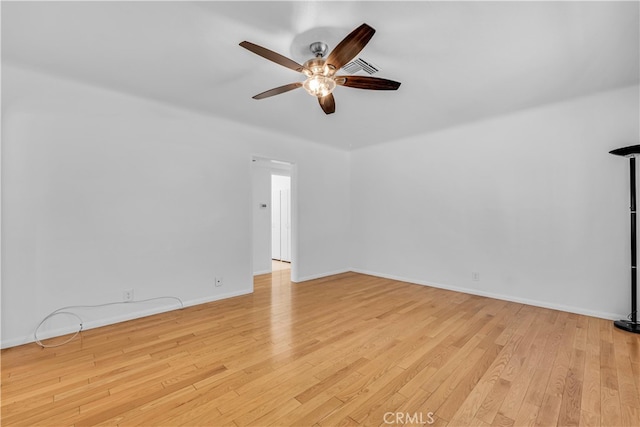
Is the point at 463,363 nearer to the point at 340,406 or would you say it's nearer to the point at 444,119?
the point at 340,406

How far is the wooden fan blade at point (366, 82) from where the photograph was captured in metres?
2.16

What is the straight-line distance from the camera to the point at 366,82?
223cm

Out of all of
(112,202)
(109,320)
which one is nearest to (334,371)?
(109,320)

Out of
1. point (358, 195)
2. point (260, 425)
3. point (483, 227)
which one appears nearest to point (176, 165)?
point (260, 425)

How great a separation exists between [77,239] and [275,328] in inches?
87.4

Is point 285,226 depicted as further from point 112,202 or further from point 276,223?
point 112,202

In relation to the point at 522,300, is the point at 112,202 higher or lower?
higher

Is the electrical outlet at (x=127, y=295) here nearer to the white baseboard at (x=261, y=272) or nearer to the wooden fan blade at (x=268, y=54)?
the white baseboard at (x=261, y=272)

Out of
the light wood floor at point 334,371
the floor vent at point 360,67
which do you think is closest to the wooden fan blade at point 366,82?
the floor vent at point 360,67

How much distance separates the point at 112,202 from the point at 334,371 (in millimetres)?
2880

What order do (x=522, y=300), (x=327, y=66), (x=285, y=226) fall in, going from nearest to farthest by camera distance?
(x=327, y=66), (x=522, y=300), (x=285, y=226)

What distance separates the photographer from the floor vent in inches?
87.5

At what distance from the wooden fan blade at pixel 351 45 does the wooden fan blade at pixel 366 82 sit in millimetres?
172

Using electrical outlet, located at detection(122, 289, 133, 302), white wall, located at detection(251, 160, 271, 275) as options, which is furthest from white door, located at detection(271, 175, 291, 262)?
electrical outlet, located at detection(122, 289, 133, 302)
